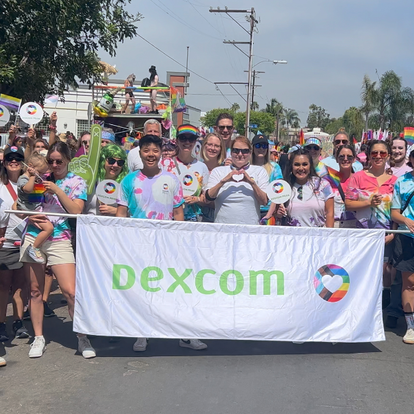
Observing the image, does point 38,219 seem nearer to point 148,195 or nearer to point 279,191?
point 148,195

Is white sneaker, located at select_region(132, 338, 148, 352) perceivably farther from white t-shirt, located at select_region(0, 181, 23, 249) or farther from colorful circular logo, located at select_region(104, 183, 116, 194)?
white t-shirt, located at select_region(0, 181, 23, 249)

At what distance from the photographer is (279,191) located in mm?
5371

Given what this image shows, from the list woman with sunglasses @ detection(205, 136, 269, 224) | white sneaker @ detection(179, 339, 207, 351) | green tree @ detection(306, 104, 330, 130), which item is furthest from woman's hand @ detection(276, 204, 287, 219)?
green tree @ detection(306, 104, 330, 130)

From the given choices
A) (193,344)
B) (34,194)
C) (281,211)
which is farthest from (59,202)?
(281,211)

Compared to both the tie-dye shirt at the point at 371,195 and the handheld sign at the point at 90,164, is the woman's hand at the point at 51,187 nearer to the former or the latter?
the handheld sign at the point at 90,164

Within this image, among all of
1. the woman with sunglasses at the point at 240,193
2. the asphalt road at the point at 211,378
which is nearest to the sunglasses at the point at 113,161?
the woman with sunglasses at the point at 240,193

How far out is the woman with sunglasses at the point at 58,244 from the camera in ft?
17.0

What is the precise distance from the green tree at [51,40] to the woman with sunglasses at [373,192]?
7.73 metres

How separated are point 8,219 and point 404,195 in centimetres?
374

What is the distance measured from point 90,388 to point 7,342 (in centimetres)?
154

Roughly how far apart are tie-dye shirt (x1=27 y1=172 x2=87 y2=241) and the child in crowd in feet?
0.25

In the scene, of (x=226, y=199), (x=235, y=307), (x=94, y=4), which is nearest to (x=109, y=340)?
(x=235, y=307)

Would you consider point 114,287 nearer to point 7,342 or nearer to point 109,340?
point 109,340

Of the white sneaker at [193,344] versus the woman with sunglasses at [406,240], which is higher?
the woman with sunglasses at [406,240]
